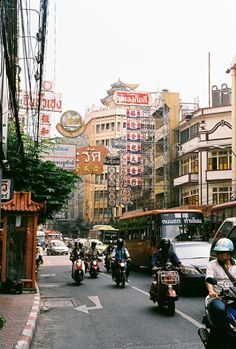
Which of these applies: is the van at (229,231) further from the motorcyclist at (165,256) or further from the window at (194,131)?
the window at (194,131)

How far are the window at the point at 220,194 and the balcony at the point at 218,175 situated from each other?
3.10ft

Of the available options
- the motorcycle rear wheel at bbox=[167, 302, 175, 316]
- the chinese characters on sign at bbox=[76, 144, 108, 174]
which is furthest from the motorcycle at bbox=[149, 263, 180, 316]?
the chinese characters on sign at bbox=[76, 144, 108, 174]

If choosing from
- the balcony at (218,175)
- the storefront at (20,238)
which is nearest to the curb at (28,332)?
the storefront at (20,238)

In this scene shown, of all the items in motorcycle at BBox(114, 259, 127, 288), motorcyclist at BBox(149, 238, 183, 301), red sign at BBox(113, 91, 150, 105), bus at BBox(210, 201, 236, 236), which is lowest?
motorcycle at BBox(114, 259, 127, 288)

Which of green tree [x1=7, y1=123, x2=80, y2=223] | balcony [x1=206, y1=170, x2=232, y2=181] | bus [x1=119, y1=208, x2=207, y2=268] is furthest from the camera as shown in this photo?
balcony [x1=206, y1=170, x2=232, y2=181]

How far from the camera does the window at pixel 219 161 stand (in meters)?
43.5

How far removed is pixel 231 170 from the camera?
42656 mm

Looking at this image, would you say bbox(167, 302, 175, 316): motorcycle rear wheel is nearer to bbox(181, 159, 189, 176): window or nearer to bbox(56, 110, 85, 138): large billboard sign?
bbox(56, 110, 85, 138): large billboard sign

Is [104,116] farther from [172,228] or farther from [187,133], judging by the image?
[172,228]

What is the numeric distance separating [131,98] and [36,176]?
32.0 metres

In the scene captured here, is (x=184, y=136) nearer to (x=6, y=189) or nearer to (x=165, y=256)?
(x=6, y=189)

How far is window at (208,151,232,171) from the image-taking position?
43469 mm

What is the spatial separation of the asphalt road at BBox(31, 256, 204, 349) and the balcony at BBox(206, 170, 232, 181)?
28.1m

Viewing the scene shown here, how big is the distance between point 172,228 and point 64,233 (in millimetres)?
89670
